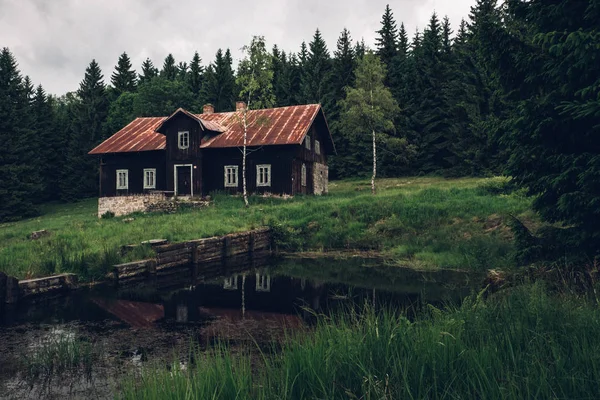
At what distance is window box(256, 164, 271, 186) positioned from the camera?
100 feet

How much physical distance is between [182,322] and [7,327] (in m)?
3.60

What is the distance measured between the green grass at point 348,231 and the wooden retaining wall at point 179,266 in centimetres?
68

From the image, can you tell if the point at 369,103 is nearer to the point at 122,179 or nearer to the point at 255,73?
the point at 255,73

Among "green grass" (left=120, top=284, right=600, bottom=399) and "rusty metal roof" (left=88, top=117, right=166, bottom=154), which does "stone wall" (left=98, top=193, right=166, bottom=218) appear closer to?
"rusty metal roof" (left=88, top=117, right=166, bottom=154)

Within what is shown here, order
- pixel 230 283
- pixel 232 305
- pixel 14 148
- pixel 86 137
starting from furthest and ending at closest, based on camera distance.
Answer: pixel 86 137, pixel 14 148, pixel 230 283, pixel 232 305

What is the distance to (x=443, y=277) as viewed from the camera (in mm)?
14070

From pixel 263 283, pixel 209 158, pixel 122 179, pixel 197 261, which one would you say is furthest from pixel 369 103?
pixel 263 283

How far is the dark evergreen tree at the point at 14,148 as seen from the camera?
125ft

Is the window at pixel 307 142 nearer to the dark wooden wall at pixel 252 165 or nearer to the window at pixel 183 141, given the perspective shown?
the dark wooden wall at pixel 252 165

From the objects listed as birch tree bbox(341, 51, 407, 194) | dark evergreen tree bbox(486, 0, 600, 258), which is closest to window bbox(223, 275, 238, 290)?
dark evergreen tree bbox(486, 0, 600, 258)

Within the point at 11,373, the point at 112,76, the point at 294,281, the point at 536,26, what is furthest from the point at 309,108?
the point at 112,76

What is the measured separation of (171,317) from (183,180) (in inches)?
880

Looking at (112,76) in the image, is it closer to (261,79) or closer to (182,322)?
(261,79)

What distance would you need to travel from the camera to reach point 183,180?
3152cm
